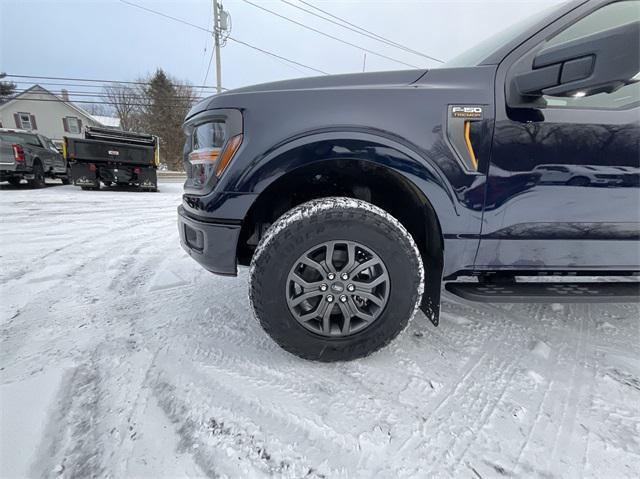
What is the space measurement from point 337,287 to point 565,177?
130 cm

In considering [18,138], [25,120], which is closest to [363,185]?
[18,138]

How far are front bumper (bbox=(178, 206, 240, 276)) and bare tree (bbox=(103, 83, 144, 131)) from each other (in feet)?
132

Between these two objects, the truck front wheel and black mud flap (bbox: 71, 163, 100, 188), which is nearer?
the truck front wheel

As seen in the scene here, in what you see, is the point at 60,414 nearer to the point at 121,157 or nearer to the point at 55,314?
the point at 55,314

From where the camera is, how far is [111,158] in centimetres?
936

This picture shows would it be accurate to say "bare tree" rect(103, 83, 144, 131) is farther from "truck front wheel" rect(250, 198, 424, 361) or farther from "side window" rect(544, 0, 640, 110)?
"side window" rect(544, 0, 640, 110)

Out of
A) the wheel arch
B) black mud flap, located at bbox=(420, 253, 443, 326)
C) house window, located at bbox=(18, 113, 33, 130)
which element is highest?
house window, located at bbox=(18, 113, 33, 130)

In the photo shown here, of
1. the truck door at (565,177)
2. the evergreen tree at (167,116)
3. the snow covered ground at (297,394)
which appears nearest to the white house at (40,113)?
the evergreen tree at (167,116)

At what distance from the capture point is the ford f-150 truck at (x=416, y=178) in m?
1.52

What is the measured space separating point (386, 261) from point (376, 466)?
0.85 m

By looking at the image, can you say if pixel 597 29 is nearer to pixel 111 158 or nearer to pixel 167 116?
pixel 111 158

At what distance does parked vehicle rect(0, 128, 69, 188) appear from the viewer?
853 centimetres

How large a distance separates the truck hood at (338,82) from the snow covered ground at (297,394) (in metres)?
1.42

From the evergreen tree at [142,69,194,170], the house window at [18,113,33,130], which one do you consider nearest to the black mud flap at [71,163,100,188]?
the evergreen tree at [142,69,194,170]
